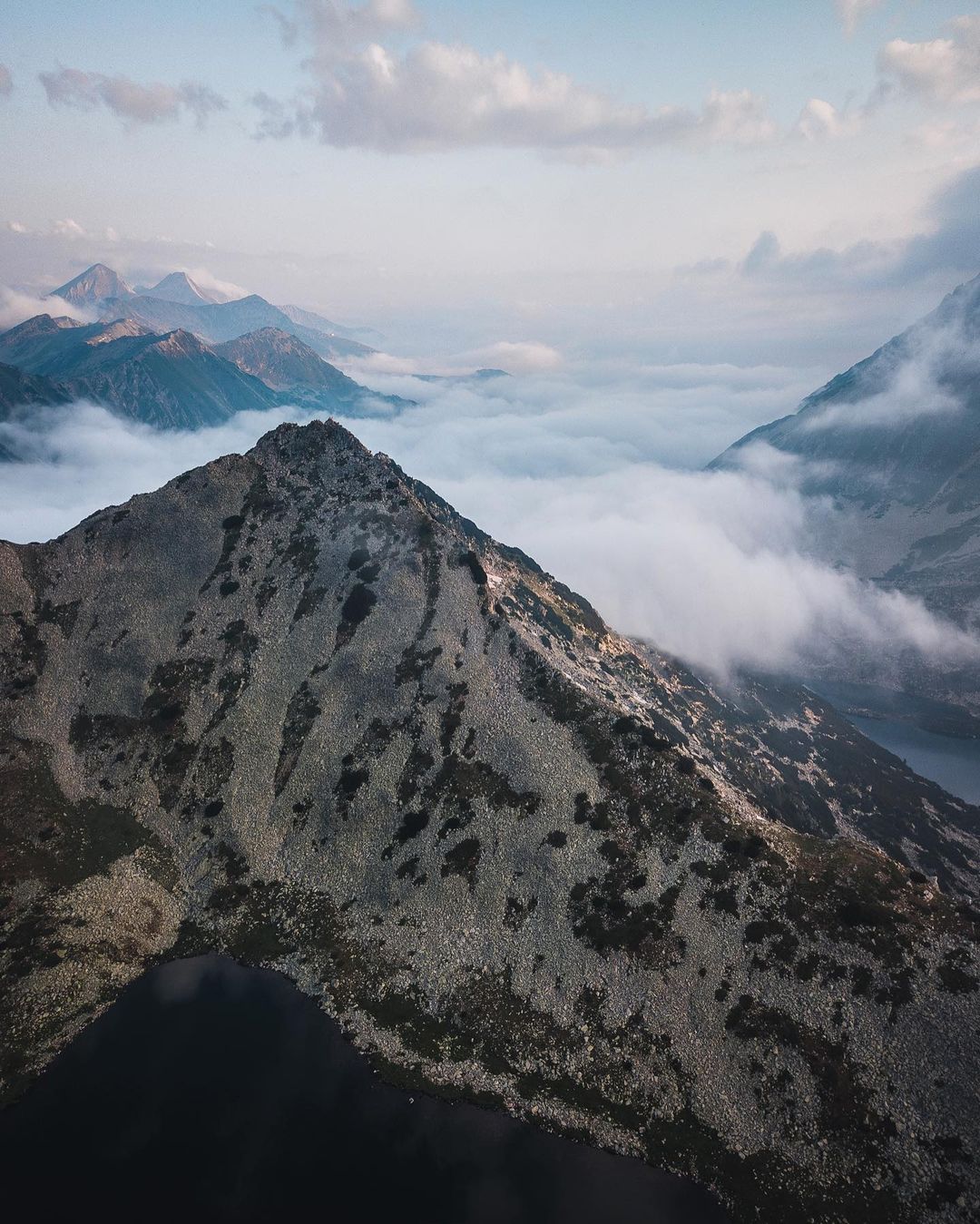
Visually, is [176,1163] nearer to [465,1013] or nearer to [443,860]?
[465,1013]

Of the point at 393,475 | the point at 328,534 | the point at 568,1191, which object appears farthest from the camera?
the point at 393,475

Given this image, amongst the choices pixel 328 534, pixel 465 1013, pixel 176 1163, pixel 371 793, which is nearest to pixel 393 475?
pixel 328 534

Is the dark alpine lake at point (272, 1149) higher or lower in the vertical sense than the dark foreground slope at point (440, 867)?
lower

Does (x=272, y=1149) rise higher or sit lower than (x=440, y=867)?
lower

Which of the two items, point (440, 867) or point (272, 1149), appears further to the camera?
point (440, 867)
